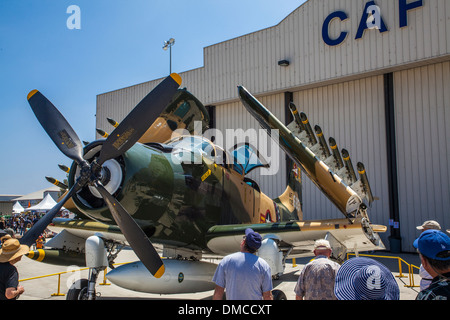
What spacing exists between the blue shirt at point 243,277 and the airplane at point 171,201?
176cm

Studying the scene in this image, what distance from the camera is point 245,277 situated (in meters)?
2.85

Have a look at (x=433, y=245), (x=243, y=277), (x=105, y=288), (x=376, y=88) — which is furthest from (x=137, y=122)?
(x=376, y=88)

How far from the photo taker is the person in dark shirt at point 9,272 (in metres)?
3.30

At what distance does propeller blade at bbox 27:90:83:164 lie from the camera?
14.8 ft

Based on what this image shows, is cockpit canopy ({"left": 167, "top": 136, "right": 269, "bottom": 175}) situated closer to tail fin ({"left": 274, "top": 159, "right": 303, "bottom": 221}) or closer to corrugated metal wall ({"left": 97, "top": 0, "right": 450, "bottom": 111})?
tail fin ({"left": 274, "top": 159, "right": 303, "bottom": 221})

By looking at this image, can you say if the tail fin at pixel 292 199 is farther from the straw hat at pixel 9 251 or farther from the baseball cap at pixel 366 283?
the baseball cap at pixel 366 283

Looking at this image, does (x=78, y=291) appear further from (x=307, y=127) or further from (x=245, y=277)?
(x=307, y=127)

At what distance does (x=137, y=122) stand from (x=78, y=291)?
10.9 ft

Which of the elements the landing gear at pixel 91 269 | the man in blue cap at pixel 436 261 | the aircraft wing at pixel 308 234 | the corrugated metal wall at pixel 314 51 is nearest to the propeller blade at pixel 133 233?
the aircraft wing at pixel 308 234

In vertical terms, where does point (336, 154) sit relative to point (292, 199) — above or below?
above

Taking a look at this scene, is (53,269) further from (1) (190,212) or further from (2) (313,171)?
(2) (313,171)

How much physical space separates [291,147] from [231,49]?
14.9 m

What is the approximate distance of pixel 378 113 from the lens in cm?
1567
